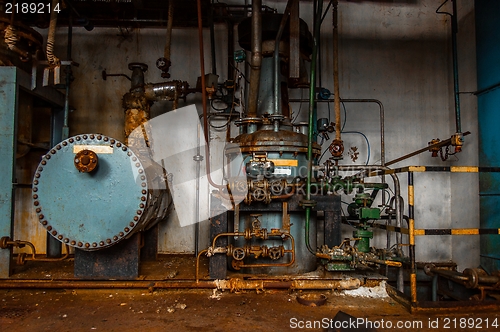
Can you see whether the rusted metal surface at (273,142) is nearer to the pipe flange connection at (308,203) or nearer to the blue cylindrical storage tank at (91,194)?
the pipe flange connection at (308,203)

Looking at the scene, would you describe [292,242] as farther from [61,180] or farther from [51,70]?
[51,70]

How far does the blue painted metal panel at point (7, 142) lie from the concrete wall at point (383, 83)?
3.63ft

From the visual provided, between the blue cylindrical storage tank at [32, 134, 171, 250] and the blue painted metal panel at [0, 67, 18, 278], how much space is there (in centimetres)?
45

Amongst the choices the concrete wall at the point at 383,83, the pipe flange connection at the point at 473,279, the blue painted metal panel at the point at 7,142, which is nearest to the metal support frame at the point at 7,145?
the blue painted metal panel at the point at 7,142

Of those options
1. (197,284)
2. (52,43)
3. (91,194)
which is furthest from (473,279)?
(52,43)

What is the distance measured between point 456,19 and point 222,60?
2749 mm

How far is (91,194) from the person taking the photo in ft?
7.34

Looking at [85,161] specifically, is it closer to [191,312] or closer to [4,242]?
[4,242]

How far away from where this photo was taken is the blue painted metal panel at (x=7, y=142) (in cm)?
247

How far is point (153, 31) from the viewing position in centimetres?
374

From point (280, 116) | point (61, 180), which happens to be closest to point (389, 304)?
point (280, 116)

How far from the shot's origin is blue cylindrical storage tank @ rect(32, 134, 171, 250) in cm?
222

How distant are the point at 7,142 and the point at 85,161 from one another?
92cm

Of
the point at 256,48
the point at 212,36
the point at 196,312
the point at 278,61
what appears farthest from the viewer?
the point at 212,36
